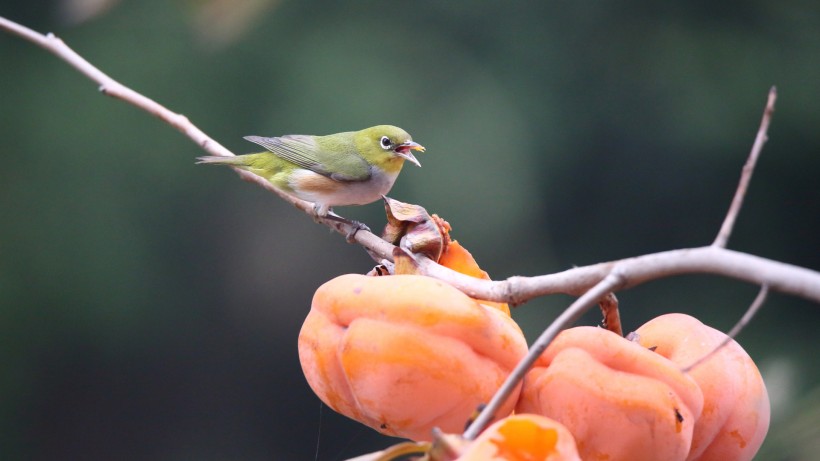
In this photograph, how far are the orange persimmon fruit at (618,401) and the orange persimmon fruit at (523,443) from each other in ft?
0.26

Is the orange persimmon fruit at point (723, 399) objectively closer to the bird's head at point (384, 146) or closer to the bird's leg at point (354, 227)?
the bird's leg at point (354, 227)

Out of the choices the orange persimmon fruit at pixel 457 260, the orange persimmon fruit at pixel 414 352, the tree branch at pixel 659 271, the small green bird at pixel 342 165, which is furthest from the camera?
the small green bird at pixel 342 165

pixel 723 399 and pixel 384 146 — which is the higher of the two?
pixel 384 146

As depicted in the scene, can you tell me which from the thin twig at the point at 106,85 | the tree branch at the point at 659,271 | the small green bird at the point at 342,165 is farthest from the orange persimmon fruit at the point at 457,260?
the small green bird at the point at 342,165

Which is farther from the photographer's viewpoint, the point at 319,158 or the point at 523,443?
the point at 319,158

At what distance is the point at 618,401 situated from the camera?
1.23 ft

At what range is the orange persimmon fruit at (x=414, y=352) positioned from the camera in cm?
37

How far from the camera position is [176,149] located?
2010 millimetres

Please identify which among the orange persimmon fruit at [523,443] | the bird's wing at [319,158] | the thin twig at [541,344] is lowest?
the orange persimmon fruit at [523,443]

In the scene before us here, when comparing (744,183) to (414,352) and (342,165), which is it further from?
(342,165)

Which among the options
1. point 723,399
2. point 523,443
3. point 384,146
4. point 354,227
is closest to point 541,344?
point 523,443

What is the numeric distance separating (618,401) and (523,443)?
101mm

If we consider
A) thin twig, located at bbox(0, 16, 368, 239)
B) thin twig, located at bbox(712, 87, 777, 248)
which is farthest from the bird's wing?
thin twig, located at bbox(712, 87, 777, 248)

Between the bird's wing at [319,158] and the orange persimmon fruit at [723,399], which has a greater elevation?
the bird's wing at [319,158]
